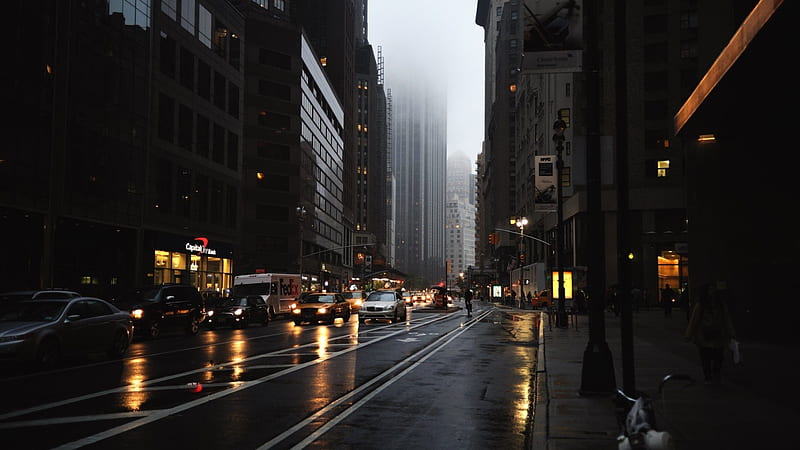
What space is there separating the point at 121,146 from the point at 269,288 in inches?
502

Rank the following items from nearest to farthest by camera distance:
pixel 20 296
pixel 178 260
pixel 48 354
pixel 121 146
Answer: pixel 48 354 → pixel 20 296 → pixel 121 146 → pixel 178 260

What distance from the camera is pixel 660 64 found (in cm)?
6222

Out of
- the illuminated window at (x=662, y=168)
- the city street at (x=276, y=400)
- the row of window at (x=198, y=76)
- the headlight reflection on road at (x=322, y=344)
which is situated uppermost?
the row of window at (x=198, y=76)

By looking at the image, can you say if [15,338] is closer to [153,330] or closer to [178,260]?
[153,330]

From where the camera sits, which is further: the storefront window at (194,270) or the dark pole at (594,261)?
the storefront window at (194,270)

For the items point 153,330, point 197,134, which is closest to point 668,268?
point 197,134

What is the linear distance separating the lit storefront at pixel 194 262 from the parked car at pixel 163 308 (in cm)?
1793

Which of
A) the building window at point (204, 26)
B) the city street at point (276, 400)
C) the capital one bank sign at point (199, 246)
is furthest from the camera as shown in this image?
the building window at point (204, 26)

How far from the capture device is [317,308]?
35250 mm

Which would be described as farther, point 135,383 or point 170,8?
point 170,8

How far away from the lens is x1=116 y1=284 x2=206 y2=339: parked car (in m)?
24.5

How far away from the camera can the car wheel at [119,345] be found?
1736 centimetres

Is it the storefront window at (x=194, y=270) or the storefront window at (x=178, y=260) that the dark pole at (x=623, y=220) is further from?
the storefront window at (x=178, y=260)

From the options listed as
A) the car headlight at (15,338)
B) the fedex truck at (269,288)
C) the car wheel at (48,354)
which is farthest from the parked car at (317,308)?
the car headlight at (15,338)
